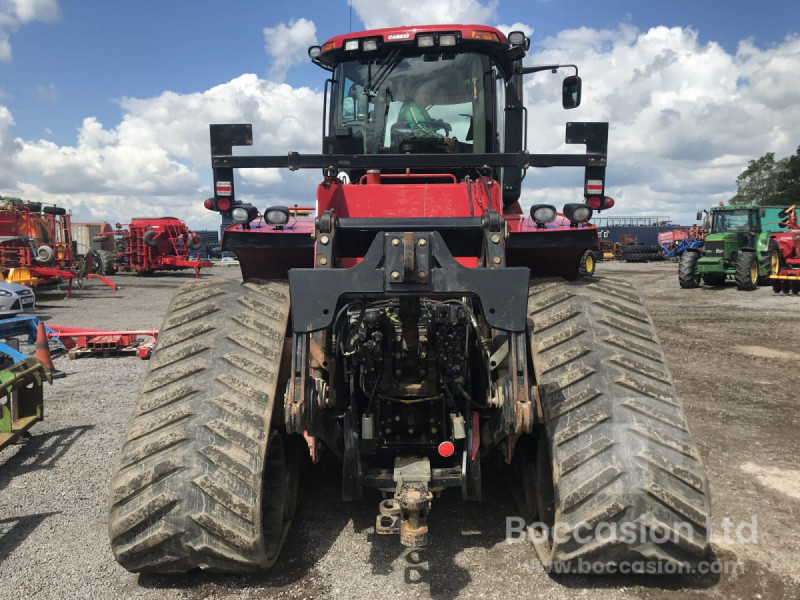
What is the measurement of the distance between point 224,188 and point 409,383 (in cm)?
188

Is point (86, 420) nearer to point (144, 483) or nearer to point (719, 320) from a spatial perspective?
point (144, 483)

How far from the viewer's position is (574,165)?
12.8 ft

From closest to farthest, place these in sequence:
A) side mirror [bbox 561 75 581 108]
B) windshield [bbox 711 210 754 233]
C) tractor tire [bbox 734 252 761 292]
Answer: side mirror [bbox 561 75 581 108] → tractor tire [bbox 734 252 761 292] → windshield [bbox 711 210 754 233]

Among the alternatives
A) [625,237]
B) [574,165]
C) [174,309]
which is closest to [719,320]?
[574,165]

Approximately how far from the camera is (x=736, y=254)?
64.7ft

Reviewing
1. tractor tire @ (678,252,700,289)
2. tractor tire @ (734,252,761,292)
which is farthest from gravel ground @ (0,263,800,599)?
tractor tire @ (678,252,700,289)

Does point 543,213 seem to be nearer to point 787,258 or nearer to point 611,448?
point 611,448

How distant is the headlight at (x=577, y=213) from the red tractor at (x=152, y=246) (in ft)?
74.9

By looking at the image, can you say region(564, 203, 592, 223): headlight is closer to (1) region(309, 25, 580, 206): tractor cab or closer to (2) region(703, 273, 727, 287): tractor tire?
(1) region(309, 25, 580, 206): tractor cab

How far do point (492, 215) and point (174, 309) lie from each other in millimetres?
1827

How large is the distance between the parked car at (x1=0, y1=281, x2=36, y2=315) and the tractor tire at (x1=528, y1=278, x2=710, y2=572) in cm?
905

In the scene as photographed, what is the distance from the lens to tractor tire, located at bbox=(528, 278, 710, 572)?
271 centimetres

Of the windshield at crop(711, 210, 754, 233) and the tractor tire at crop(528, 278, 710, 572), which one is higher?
the windshield at crop(711, 210, 754, 233)

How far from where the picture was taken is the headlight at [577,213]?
3.67 m
